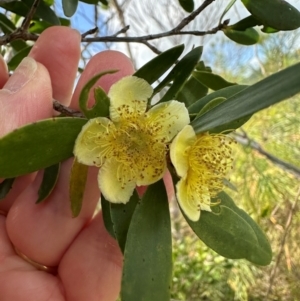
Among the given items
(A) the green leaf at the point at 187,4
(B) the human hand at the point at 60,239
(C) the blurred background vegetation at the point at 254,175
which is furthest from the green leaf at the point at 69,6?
(C) the blurred background vegetation at the point at 254,175

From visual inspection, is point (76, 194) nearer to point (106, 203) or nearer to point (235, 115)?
point (106, 203)

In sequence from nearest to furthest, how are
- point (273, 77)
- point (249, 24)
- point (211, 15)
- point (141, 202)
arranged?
1. point (273, 77)
2. point (141, 202)
3. point (249, 24)
4. point (211, 15)

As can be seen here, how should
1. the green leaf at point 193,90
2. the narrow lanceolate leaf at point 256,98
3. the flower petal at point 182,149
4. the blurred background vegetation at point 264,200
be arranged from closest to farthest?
1. the narrow lanceolate leaf at point 256,98
2. the flower petal at point 182,149
3. the green leaf at point 193,90
4. the blurred background vegetation at point 264,200

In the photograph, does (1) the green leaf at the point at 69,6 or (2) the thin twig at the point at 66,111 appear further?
(1) the green leaf at the point at 69,6

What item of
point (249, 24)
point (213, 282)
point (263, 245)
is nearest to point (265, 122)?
point (213, 282)

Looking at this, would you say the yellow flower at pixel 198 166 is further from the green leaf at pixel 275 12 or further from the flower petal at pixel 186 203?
the green leaf at pixel 275 12

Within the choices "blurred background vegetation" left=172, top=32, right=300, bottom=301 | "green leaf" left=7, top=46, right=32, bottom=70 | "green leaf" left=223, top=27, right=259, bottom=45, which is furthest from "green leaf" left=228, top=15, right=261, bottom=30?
"blurred background vegetation" left=172, top=32, right=300, bottom=301
